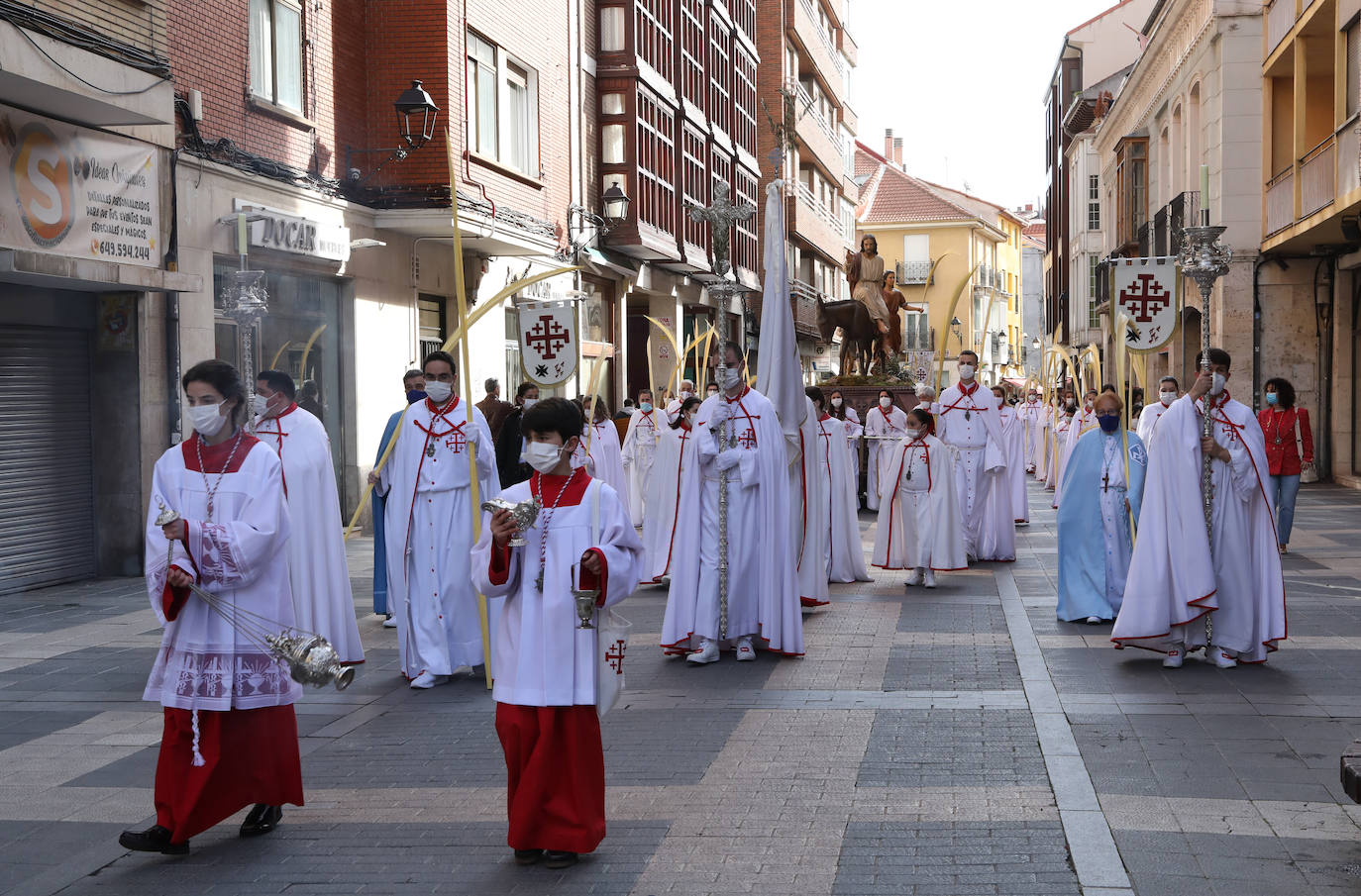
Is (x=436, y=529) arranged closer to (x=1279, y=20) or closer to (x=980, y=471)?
(x=980, y=471)

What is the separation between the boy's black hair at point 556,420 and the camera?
5.34 meters

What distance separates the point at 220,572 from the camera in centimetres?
541

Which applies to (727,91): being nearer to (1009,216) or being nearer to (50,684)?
(50,684)

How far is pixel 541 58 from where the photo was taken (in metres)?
24.2

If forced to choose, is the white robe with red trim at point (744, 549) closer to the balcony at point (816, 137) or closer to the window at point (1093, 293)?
the balcony at point (816, 137)

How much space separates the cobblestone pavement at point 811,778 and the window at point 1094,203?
4380 cm

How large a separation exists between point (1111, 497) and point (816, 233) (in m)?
41.0

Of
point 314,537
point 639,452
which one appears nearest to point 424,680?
point 314,537

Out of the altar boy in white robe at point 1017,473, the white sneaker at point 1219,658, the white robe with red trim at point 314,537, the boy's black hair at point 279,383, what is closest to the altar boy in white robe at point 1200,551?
the white sneaker at point 1219,658

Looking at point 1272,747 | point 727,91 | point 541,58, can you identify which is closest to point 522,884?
point 1272,747

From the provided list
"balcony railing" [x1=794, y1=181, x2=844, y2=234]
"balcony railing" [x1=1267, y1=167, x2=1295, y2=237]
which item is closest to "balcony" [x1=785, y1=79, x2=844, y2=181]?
Result: "balcony railing" [x1=794, y1=181, x2=844, y2=234]

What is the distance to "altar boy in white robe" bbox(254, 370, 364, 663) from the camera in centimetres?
790

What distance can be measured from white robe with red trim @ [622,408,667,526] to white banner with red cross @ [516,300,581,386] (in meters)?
5.80

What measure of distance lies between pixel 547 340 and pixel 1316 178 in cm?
1419
